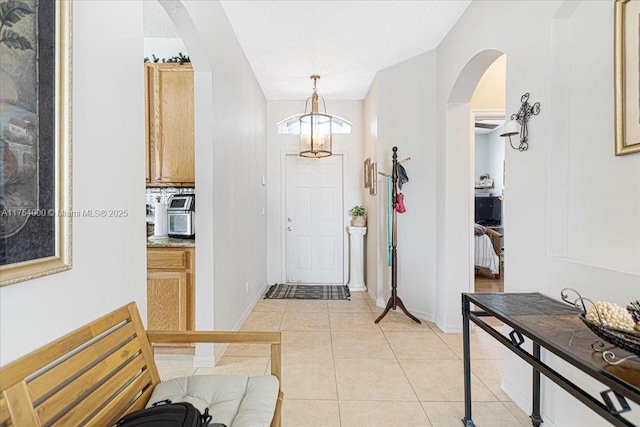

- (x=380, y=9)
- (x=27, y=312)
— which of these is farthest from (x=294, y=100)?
(x=27, y=312)

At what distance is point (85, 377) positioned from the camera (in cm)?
104

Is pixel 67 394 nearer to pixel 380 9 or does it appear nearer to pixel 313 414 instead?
pixel 313 414

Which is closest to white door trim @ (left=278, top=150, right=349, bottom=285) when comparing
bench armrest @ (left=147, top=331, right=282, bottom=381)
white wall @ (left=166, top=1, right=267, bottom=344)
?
white wall @ (left=166, top=1, right=267, bottom=344)

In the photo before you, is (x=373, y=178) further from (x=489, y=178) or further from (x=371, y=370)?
(x=489, y=178)

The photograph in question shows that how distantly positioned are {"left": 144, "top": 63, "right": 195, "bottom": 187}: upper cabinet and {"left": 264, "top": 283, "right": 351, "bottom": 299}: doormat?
2260mm

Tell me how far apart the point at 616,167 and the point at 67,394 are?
2.21 metres

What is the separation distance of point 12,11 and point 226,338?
49.9 inches

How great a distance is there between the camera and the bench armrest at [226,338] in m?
1.43

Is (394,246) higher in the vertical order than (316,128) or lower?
lower

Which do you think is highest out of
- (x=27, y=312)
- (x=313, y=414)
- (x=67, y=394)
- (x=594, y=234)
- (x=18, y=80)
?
(x=18, y=80)

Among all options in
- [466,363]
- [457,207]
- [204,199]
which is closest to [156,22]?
[204,199]

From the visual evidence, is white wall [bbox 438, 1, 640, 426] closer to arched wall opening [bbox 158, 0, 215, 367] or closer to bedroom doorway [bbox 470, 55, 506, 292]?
bedroom doorway [bbox 470, 55, 506, 292]

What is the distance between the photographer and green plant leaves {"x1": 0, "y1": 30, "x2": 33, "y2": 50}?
824 millimetres

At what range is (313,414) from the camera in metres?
1.95
